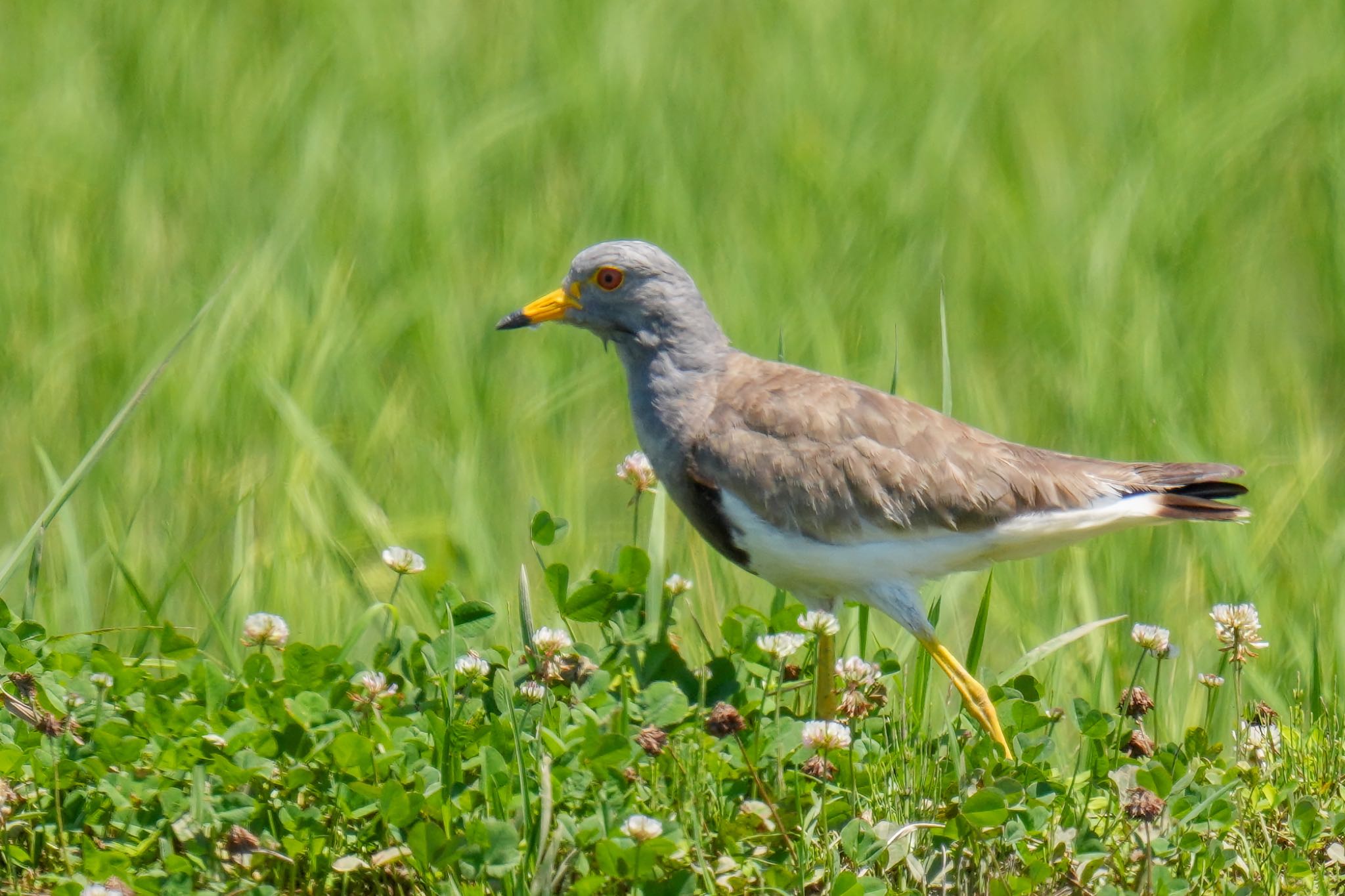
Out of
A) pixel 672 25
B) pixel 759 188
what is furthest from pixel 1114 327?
pixel 672 25

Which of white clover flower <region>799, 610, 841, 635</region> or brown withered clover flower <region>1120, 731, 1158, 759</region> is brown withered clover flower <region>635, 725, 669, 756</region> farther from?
brown withered clover flower <region>1120, 731, 1158, 759</region>

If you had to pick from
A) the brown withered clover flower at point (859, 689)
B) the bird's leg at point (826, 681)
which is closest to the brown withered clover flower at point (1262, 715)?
the brown withered clover flower at point (859, 689)

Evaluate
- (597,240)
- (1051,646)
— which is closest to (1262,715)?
(1051,646)

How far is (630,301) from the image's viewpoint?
4688 millimetres

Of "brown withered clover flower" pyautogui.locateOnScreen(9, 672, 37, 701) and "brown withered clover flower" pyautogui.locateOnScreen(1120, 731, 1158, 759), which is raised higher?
"brown withered clover flower" pyautogui.locateOnScreen(9, 672, 37, 701)

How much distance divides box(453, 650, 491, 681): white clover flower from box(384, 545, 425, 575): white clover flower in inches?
10.1

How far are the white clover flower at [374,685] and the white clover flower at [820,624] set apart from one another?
2.98 feet

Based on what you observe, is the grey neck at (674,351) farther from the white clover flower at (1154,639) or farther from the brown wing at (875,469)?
the white clover flower at (1154,639)

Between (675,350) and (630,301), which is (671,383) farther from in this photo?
(630,301)

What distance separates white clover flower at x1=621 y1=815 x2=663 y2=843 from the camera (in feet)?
10.3

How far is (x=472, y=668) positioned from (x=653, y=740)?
547 millimetres

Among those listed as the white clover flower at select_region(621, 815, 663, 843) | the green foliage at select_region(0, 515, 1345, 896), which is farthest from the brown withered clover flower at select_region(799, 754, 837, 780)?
the white clover flower at select_region(621, 815, 663, 843)

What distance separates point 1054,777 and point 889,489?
87cm

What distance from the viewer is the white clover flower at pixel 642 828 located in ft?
10.3
